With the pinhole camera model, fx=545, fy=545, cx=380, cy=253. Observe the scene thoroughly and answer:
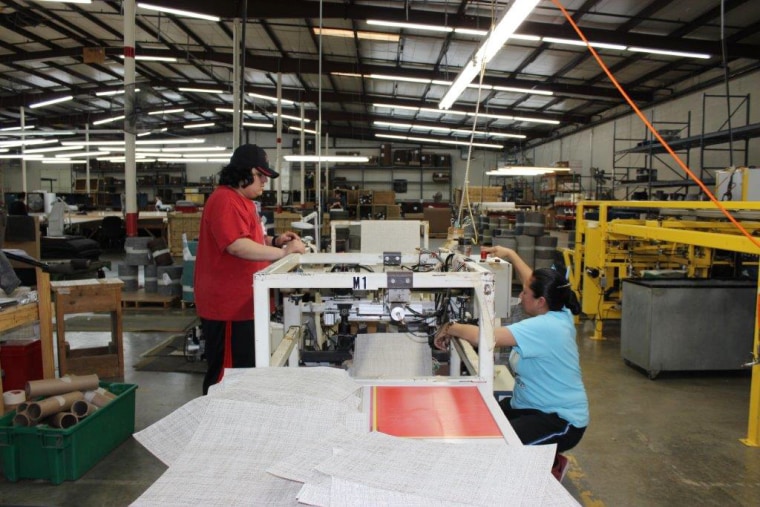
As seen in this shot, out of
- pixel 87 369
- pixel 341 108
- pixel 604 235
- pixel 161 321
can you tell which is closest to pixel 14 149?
pixel 341 108

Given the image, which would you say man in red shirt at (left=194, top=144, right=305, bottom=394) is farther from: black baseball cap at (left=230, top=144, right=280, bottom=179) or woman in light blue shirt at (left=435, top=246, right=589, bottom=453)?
woman in light blue shirt at (left=435, top=246, right=589, bottom=453)

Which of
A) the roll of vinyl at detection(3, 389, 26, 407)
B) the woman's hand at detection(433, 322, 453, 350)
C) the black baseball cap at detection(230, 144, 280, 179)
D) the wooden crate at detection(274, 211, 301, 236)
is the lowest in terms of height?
the roll of vinyl at detection(3, 389, 26, 407)

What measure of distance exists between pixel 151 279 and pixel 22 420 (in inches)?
177

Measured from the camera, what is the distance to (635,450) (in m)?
3.23

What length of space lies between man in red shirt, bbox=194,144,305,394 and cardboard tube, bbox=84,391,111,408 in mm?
903

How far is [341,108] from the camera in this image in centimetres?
1802

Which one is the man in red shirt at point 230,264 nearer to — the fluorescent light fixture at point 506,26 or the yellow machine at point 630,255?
the fluorescent light fixture at point 506,26

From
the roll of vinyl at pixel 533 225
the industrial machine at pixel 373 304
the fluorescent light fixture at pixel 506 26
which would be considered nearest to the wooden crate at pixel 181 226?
the fluorescent light fixture at pixel 506 26

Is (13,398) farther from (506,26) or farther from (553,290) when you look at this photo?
(506,26)

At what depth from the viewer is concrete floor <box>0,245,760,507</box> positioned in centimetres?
269

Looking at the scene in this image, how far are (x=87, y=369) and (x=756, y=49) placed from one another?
9.83 metres

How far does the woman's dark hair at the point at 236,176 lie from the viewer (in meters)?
2.45

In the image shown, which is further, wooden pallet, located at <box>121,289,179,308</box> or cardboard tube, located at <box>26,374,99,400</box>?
wooden pallet, located at <box>121,289,179,308</box>

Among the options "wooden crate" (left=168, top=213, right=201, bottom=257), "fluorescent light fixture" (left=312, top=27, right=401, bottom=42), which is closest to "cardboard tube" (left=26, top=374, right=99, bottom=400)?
"wooden crate" (left=168, top=213, right=201, bottom=257)
